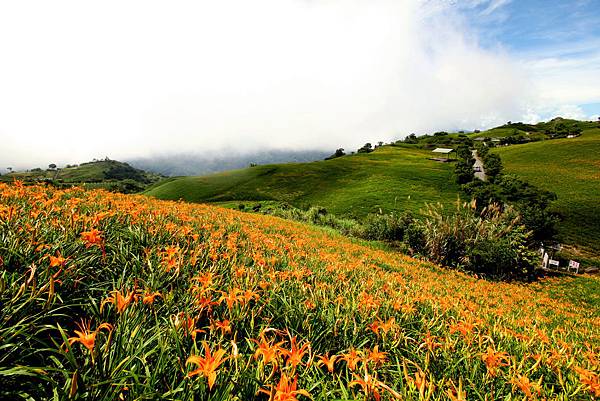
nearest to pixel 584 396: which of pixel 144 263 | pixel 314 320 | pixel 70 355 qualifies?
pixel 314 320

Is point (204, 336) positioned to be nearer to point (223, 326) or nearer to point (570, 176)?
point (223, 326)

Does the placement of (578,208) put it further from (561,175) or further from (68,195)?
(68,195)

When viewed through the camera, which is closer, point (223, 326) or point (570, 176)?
point (223, 326)

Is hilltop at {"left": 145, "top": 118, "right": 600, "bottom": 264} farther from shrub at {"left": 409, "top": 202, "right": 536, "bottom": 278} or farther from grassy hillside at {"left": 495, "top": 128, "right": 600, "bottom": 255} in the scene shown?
shrub at {"left": 409, "top": 202, "right": 536, "bottom": 278}

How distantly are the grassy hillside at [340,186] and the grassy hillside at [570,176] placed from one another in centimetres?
1337

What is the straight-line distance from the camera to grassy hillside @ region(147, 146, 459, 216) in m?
43.8

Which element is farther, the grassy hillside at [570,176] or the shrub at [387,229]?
the grassy hillside at [570,176]

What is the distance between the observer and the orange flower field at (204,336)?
143 centimetres

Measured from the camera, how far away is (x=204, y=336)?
2.04m

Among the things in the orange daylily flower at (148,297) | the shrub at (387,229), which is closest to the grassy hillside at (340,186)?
the shrub at (387,229)

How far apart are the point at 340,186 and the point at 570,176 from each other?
130ft

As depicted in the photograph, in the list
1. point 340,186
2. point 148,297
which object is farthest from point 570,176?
point 148,297

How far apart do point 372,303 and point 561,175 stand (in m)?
64.5

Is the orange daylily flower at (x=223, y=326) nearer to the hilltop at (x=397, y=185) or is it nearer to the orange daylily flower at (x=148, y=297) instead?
the orange daylily flower at (x=148, y=297)
